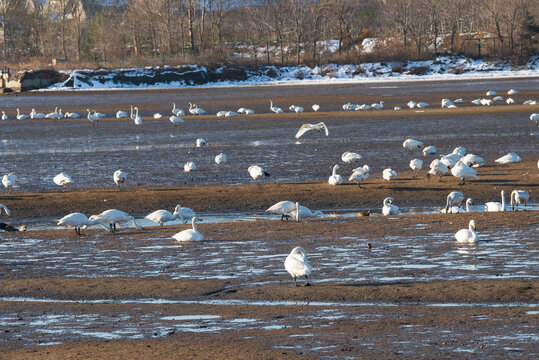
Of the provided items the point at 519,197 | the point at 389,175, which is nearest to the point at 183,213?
the point at 389,175

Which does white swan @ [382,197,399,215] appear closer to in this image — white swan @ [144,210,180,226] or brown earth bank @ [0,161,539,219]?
brown earth bank @ [0,161,539,219]

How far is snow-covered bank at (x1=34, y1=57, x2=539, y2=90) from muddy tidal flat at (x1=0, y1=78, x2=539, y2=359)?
56.3 metres

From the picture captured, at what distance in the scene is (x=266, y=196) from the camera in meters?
21.3

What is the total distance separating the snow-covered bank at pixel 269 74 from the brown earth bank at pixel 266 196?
6468 centimetres

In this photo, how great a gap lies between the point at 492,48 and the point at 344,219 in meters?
79.9

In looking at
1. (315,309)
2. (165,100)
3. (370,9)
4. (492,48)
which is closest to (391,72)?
(492,48)

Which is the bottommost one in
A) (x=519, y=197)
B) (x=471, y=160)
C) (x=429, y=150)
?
(x=429, y=150)

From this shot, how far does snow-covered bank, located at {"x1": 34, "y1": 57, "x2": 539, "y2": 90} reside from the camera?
88.2 m

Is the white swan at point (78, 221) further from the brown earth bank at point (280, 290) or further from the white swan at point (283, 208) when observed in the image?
the brown earth bank at point (280, 290)

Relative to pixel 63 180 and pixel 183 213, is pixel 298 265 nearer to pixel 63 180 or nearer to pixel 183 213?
pixel 183 213

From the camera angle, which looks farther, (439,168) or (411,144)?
(411,144)

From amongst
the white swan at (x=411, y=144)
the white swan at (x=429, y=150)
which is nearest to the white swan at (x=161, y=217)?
the white swan at (x=429, y=150)

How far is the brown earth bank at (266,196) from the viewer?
67.7ft

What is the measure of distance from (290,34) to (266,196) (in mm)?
93113
